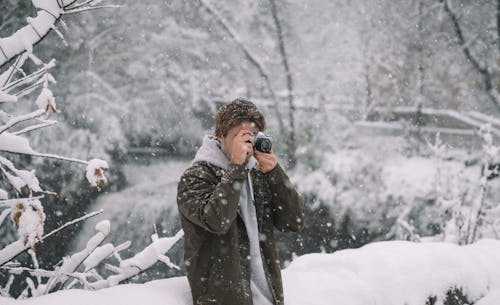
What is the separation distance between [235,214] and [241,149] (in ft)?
0.85

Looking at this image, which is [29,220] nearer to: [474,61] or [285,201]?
[285,201]

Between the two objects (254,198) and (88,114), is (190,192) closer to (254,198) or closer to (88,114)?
(254,198)

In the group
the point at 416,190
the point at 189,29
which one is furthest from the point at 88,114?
the point at 416,190

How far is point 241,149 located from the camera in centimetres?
186

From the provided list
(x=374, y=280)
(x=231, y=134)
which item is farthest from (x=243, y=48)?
(x=231, y=134)

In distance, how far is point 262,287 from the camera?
1.92 meters

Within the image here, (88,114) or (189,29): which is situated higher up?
(189,29)

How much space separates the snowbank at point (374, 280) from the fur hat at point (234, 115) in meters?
0.70

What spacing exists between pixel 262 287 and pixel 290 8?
10546mm

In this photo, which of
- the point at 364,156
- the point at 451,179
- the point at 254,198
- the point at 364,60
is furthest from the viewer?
the point at 364,60

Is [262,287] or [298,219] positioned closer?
[262,287]

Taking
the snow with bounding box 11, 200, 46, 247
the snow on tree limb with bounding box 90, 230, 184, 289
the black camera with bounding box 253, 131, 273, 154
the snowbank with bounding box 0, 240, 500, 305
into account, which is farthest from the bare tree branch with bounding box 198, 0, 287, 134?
the snow with bounding box 11, 200, 46, 247

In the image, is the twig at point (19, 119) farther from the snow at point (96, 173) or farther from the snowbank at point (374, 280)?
the snowbank at point (374, 280)

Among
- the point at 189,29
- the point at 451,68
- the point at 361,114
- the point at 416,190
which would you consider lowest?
the point at 416,190
